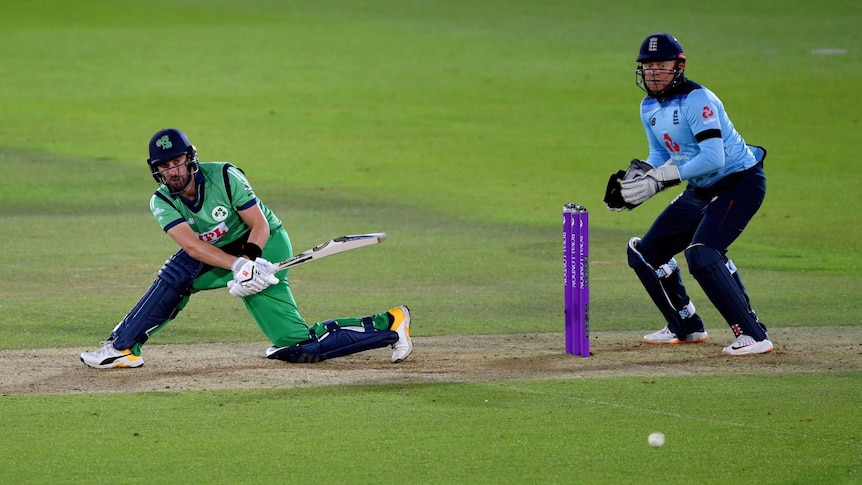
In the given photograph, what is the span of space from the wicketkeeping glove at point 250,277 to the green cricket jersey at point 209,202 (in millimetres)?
381

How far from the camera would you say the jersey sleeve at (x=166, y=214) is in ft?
27.5

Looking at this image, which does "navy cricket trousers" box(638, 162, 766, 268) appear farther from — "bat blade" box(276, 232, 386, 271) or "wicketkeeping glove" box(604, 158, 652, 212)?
"bat blade" box(276, 232, 386, 271)

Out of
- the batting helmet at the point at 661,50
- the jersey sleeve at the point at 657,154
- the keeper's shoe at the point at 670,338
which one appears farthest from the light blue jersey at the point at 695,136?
the keeper's shoe at the point at 670,338

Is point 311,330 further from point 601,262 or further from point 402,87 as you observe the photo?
point 402,87

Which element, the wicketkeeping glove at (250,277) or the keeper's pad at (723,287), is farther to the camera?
the keeper's pad at (723,287)

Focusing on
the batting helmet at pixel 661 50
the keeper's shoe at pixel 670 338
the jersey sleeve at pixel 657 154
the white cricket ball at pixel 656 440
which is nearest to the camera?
the white cricket ball at pixel 656 440

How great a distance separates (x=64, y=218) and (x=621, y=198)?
965 cm

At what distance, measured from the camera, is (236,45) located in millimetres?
30406

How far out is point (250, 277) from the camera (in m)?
8.18

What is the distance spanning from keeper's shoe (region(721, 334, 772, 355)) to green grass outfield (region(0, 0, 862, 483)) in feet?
1.98

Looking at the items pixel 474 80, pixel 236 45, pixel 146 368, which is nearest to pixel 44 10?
pixel 236 45

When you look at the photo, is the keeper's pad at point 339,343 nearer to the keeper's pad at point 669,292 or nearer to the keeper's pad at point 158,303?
the keeper's pad at point 158,303

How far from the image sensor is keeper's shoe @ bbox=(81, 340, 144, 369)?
8461mm

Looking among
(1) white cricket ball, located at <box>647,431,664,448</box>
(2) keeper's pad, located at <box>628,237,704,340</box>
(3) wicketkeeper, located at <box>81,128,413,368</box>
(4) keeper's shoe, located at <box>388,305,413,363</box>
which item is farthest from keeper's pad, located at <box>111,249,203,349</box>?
(1) white cricket ball, located at <box>647,431,664,448</box>
